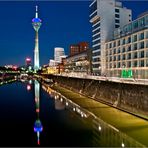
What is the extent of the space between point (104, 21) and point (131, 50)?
36.7 m

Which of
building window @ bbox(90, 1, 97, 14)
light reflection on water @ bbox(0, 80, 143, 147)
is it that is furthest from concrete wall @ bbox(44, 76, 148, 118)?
building window @ bbox(90, 1, 97, 14)

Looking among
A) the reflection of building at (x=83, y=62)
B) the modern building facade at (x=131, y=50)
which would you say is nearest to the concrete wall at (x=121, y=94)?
the modern building facade at (x=131, y=50)

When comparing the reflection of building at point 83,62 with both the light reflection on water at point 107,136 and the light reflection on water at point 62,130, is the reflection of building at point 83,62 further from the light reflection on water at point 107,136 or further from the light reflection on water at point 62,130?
the light reflection on water at point 107,136

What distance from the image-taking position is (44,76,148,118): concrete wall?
4038 centimetres

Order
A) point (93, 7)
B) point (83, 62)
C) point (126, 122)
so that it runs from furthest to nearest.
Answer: point (83, 62), point (93, 7), point (126, 122)

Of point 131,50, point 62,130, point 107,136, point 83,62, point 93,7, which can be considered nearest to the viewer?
point 107,136

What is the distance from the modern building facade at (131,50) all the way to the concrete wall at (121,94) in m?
17.9

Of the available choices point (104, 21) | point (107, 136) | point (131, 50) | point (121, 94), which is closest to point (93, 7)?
point (104, 21)

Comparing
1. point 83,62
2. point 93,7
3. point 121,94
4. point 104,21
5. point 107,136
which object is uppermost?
point 93,7

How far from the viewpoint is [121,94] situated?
49.2 m

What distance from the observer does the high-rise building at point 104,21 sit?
410 ft

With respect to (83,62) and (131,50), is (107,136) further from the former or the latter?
(83,62)

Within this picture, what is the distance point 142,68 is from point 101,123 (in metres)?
51.4

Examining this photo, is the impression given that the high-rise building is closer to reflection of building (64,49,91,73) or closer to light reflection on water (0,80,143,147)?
reflection of building (64,49,91,73)
